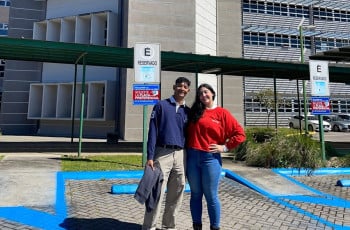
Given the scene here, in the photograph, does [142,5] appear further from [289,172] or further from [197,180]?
[197,180]

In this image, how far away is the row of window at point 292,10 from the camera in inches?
1358

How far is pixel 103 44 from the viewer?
24.6m

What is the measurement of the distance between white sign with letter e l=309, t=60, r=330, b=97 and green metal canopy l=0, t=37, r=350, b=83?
4.56 metres

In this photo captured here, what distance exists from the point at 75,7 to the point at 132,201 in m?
23.5

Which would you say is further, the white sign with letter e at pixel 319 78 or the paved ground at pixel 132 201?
the white sign with letter e at pixel 319 78

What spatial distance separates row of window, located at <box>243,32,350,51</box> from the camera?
3409 cm

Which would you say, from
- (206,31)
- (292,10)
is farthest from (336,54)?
(292,10)

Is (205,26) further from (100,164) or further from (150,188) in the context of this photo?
(150,188)

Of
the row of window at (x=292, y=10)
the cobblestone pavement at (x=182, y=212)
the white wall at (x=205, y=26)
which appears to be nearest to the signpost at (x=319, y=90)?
the cobblestone pavement at (x=182, y=212)

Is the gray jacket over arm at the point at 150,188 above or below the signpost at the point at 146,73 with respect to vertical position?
below

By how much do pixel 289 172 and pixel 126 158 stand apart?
533cm

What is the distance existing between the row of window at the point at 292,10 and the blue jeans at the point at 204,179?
32.7 meters

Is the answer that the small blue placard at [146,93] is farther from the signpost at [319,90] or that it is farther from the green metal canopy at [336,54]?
the green metal canopy at [336,54]

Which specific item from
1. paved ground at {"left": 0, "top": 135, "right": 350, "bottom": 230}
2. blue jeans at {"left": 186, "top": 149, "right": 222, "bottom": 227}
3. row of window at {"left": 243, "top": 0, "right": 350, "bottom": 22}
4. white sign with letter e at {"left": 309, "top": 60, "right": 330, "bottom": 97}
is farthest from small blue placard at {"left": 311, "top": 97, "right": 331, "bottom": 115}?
row of window at {"left": 243, "top": 0, "right": 350, "bottom": 22}
